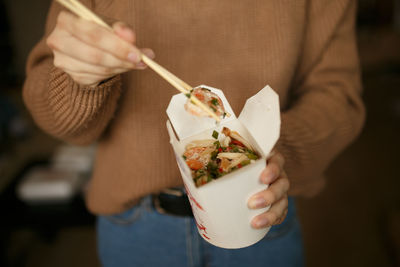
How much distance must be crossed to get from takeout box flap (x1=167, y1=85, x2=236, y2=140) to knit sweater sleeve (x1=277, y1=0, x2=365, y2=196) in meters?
0.23

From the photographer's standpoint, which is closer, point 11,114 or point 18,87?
point 11,114

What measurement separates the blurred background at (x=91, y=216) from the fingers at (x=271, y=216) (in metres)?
1.72

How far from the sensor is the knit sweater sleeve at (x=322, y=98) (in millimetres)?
872

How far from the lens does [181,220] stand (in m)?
0.92

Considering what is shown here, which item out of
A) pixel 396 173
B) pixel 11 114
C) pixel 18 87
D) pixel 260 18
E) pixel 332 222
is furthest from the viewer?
pixel 18 87

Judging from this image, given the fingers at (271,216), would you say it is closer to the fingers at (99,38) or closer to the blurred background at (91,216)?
the fingers at (99,38)

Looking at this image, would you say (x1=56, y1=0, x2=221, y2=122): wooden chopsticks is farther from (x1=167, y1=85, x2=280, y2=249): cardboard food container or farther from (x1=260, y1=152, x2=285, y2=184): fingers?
(x1=260, y1=152, x2=285, y2=184): fingers

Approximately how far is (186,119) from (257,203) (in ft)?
0.79

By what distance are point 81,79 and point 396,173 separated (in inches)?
117

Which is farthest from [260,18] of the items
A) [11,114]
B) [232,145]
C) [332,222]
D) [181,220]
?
[11,114]

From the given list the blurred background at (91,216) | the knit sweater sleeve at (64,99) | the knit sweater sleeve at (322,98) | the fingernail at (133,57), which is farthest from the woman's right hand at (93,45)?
the blurred background at (91,216)

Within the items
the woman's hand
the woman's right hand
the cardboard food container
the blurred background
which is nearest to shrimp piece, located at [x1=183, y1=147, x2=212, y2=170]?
the cardboard food container

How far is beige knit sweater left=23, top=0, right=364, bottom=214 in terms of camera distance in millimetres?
785

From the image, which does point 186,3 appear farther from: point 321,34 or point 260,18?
point 321,34
